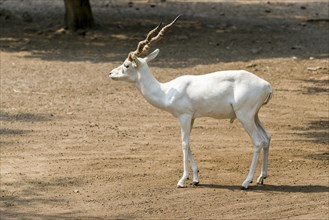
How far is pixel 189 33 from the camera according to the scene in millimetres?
21203

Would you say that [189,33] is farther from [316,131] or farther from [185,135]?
[185,135]

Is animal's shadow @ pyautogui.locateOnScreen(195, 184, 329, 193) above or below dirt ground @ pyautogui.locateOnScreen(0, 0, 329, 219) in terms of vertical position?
above

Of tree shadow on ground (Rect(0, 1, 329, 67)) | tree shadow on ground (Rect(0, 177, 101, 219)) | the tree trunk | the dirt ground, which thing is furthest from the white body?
the tree trunk

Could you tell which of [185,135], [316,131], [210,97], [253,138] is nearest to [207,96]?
[210,97]

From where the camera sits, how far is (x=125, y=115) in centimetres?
1455

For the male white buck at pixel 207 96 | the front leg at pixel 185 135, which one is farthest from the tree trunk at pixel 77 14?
the front leg at pixel 185 135

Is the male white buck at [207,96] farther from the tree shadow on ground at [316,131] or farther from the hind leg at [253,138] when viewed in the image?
the tree shadow on ground at [316,131]

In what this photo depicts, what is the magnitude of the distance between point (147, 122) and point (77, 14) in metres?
7.40

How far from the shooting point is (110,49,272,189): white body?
10523 mm

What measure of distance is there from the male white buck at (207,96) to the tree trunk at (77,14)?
10.2 m

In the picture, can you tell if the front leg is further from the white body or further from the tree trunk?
the tree trunk

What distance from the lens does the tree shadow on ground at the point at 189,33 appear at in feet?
63.0

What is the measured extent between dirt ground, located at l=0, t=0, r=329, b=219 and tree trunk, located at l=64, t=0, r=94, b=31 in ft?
0.88

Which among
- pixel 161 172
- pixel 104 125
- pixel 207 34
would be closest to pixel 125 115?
pixel 104 125
